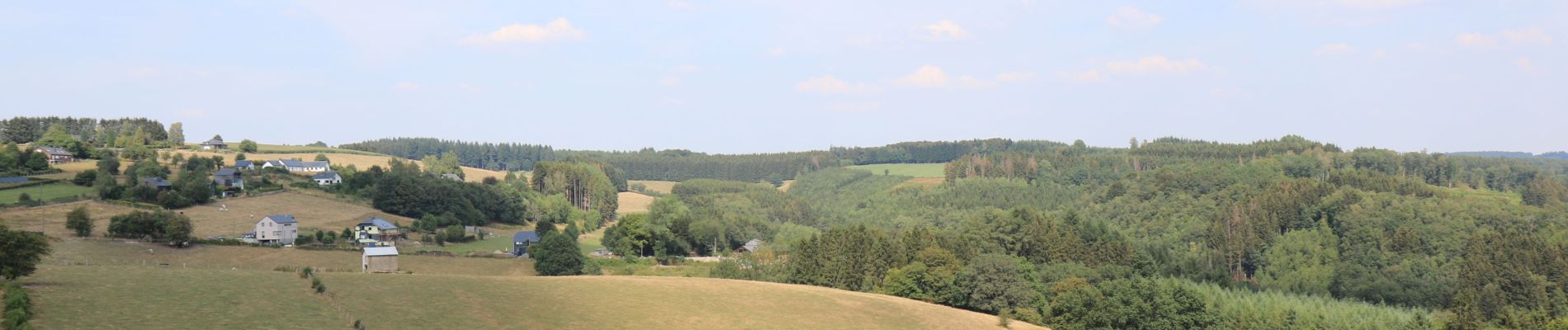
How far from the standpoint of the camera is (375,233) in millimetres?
126312

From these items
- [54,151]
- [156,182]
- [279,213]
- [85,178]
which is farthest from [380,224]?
[54,151]

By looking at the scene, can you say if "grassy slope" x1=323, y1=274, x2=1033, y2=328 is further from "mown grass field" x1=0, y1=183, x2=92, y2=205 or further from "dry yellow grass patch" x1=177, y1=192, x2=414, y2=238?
"mown grass field" x1=0, y1=183, x2=92, y2=205

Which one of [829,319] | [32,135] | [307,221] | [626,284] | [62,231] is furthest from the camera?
[32,135]

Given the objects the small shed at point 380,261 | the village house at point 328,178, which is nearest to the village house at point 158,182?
the village house at point 328,178

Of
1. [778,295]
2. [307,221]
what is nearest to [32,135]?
[307,221]

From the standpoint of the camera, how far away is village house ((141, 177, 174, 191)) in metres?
130

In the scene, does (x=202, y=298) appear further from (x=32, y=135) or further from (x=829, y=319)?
(x=32, y=135)

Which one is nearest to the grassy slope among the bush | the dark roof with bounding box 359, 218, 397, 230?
the dark roof with bounding box 359, 218, 397, 230

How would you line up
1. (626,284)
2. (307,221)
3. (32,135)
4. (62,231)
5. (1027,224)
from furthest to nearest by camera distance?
(32,135), (1027,224), (307,221), (62,231), (626,284)

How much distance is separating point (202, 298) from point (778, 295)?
39827mm

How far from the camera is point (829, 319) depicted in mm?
78688

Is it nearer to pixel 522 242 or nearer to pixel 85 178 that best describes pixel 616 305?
pixel 522 242

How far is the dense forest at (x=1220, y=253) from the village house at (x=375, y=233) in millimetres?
24962

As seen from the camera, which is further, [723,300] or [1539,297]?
[1539,297]
